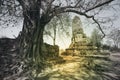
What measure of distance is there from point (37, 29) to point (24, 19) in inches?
42.3

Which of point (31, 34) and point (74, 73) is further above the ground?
point (31, 34)

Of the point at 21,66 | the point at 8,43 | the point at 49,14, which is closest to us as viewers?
the point at 21,66

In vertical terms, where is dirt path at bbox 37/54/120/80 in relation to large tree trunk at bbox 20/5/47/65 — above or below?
below

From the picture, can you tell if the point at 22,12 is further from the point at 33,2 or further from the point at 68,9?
the point at 68,9

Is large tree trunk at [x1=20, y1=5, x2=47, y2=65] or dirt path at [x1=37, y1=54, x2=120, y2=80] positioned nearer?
dirt path at [x1=37, y1=54, x2=120, y2=80]

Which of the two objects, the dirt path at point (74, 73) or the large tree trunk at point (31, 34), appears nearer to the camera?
the dirt path at point (74, 73)

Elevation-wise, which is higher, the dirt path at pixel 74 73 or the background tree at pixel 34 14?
the background tree at pixel 34 14

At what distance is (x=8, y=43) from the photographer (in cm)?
1506

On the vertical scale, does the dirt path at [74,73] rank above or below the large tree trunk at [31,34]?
below

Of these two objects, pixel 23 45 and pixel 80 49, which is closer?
pixel 23 45

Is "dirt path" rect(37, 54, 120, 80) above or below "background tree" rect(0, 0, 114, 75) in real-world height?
below

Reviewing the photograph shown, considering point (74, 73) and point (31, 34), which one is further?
point (31, 34)

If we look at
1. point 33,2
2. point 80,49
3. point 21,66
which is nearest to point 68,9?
point 33,2

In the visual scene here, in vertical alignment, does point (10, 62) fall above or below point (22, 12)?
below
